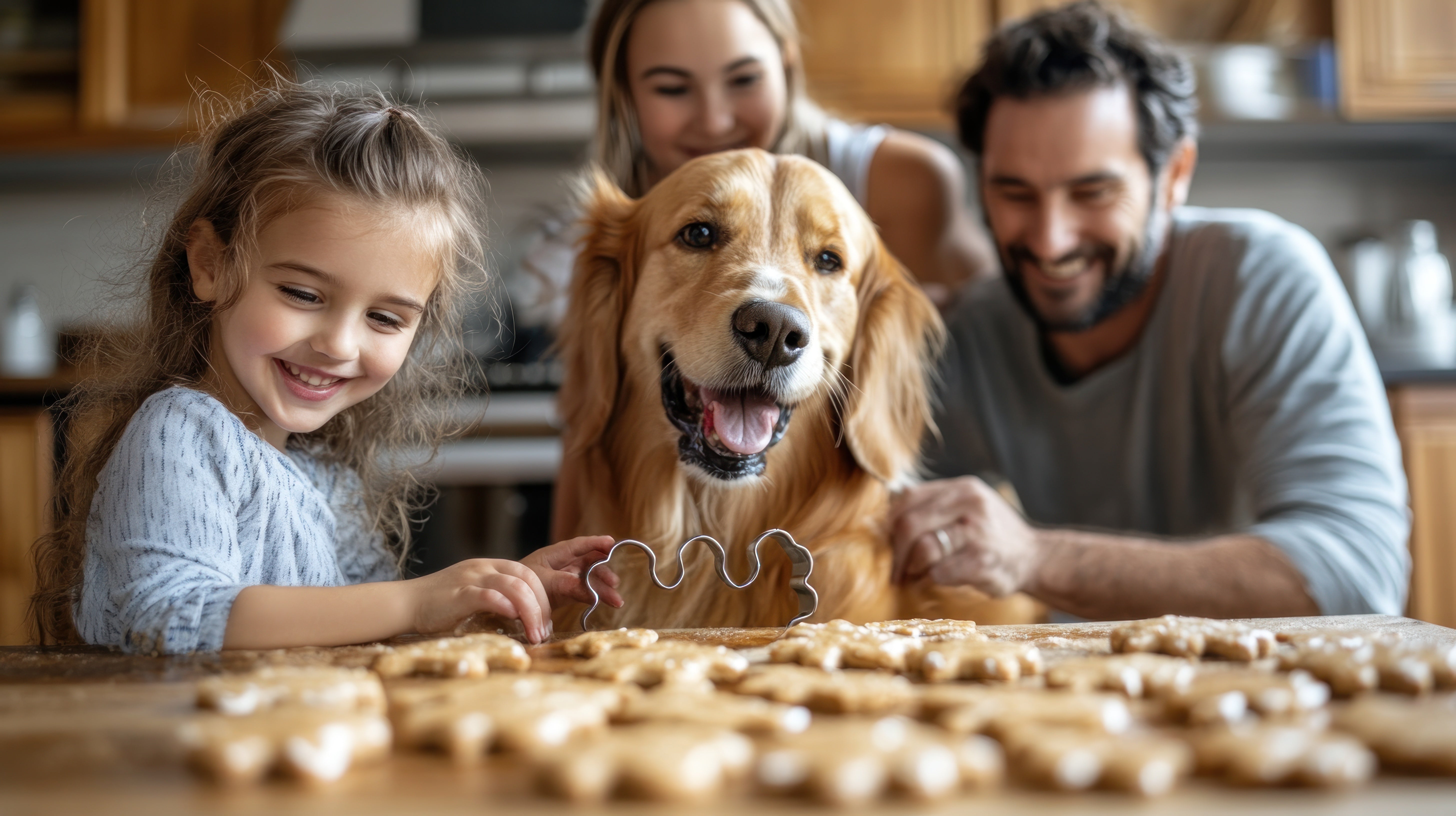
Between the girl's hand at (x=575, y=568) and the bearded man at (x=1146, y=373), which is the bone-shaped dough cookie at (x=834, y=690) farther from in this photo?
the bearded man at (x=1146, y=373)

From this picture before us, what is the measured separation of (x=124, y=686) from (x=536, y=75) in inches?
129

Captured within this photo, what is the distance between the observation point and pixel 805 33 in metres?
3.82

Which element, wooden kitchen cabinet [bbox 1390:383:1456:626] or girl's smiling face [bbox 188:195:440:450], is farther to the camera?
wooden kitchen cabinet [bbox 1390:383:1456:626]

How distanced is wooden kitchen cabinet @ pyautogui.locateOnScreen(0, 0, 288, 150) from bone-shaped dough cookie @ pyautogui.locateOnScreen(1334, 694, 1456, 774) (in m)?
4.07

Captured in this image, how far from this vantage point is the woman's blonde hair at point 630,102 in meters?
1.92

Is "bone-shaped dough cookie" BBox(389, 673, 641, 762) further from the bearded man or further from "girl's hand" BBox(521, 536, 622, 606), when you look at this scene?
the bearded man

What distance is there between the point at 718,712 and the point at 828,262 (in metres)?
0.84

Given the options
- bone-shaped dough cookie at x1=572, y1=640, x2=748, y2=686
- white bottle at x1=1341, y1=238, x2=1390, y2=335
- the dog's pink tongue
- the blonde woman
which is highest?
the blonde woman

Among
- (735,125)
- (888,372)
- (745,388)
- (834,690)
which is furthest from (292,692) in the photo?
(735,125)

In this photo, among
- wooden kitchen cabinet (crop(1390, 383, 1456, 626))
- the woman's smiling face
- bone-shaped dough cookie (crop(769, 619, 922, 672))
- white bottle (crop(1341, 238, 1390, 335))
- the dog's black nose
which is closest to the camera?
bone-shaped dough cookie (crop(769, 619, 922, 672))

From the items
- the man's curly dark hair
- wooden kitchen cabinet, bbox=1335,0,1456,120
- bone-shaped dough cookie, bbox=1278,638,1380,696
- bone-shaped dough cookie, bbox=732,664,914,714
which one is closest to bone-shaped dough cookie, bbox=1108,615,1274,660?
bone-shaped dough cookie, bbox=1278,638,1380,696

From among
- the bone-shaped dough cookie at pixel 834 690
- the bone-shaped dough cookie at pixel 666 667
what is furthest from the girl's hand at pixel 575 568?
the bone-shaped dough cookie at pixel 834 690

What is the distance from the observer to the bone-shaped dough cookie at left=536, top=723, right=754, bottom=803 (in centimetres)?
57

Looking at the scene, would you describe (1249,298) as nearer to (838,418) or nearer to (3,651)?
(838,418)
